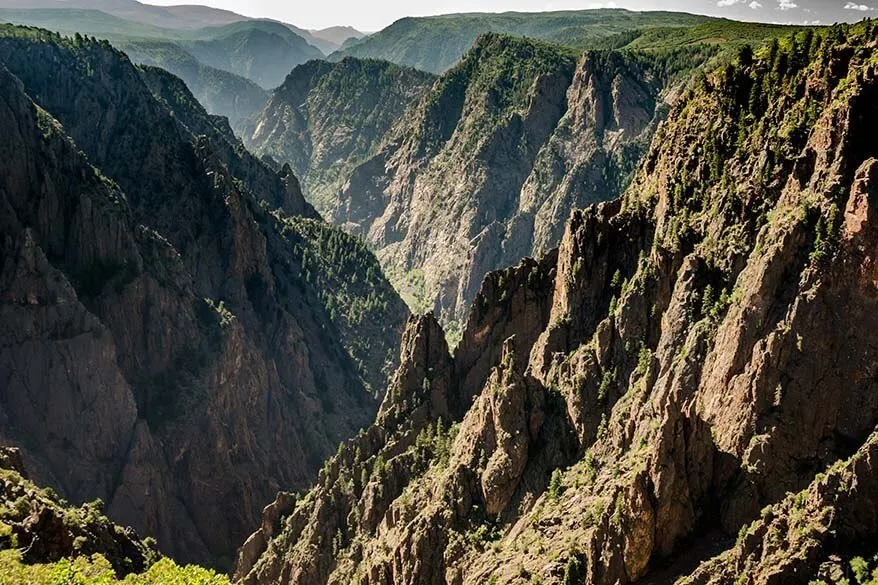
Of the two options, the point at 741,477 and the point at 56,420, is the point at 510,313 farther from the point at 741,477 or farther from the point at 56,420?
the point at 56,420

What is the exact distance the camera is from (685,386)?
52062 millimetres

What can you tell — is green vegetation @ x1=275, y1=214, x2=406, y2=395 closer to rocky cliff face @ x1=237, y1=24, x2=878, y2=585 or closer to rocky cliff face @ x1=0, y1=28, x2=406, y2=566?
rocky cliff face @ x1=0, y1=28, x2=406, y2=566

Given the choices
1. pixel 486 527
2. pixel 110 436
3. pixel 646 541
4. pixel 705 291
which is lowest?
pixel 110 436

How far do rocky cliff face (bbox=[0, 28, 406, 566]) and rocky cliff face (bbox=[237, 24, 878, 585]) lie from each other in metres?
34.8

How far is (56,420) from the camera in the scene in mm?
100000

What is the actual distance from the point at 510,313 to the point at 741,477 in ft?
93.5

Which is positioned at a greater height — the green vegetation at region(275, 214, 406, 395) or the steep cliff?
the steep cliff

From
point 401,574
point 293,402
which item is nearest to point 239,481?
point 293,402

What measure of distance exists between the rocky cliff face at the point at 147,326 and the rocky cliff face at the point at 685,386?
34763 mm

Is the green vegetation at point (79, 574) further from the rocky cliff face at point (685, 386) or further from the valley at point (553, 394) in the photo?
the rocky cliff face at point (685, 386)

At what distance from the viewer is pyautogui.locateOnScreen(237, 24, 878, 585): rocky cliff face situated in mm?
46031

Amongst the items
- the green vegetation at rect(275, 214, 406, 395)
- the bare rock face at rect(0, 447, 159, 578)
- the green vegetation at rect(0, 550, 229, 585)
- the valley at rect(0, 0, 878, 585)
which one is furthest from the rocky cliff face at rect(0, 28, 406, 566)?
the green vegetation at rect(0, 550, 229, 585)

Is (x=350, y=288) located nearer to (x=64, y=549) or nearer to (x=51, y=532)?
(x=64, y=549)

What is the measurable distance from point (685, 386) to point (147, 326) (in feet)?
263
